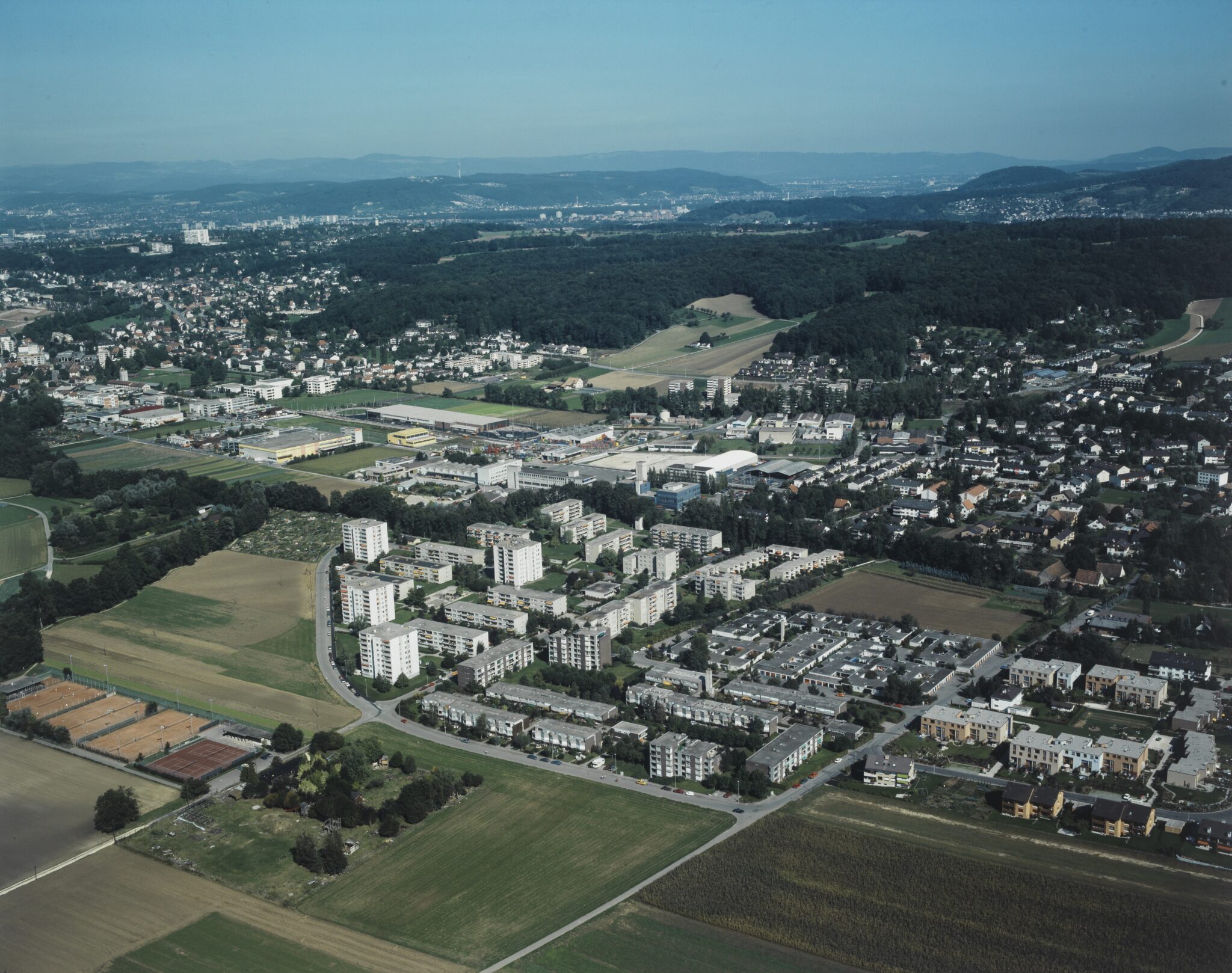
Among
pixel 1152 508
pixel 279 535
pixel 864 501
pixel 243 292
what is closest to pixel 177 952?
pixel 279 535

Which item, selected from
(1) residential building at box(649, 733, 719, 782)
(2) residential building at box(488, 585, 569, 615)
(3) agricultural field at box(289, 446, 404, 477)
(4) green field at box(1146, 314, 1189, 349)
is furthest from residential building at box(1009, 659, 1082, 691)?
(4) green field at box(1146, 314, 1189, 349)

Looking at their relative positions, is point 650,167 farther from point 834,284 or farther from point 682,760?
point 682,760

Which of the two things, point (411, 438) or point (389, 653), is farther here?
point (411, 438)

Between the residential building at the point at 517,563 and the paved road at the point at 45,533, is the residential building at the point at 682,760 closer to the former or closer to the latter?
the residential building at the point at 517,563

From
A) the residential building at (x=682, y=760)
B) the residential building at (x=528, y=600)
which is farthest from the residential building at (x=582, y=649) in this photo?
the residential building at (x=682, y=760)

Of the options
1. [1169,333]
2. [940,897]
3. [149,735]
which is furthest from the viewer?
[1169,333]

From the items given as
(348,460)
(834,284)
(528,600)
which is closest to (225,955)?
(528,600)

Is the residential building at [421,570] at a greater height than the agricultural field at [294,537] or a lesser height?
greater

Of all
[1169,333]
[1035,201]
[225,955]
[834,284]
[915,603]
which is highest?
[1035,201]

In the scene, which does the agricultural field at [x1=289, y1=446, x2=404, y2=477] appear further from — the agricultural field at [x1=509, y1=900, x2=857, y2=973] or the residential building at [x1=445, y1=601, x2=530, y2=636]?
the agricultural field at [x1=509, y1=900, x2=857, y2=973]
